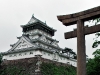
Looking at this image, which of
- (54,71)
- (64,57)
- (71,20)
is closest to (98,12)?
(71,20)

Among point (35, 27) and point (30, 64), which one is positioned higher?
point (35, 27)

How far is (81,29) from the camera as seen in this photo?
17.9ft

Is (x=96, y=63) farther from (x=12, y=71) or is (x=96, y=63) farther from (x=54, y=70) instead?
(x=12, y=71)

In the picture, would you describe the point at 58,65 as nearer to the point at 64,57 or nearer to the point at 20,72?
the point at 64,57

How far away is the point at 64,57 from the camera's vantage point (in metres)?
32.6

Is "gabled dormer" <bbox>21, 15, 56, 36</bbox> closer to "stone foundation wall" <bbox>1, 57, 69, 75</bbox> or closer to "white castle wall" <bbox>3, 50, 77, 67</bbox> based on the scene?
"white castle wall" <bbox>3, 50, 77, 67</bbox>

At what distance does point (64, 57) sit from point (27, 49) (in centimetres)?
724

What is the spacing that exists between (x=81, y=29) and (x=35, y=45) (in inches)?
901

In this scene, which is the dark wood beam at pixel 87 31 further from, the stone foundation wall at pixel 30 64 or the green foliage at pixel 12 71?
the green foliage at pixel 12 71

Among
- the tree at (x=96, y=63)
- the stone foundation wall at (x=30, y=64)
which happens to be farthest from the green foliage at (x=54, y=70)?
the tree at (x=96, y=63)

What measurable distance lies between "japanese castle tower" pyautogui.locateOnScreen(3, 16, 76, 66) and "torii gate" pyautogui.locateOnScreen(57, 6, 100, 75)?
21750 millimetres

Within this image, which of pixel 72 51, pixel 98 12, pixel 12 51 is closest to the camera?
pixel 98 12

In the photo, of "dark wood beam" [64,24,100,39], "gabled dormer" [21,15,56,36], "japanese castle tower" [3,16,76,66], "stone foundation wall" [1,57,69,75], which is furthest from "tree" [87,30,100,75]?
"gabled dormer" [21,15,56,36]

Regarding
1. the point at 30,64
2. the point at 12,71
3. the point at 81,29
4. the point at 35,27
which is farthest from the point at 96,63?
the point at 35,27
